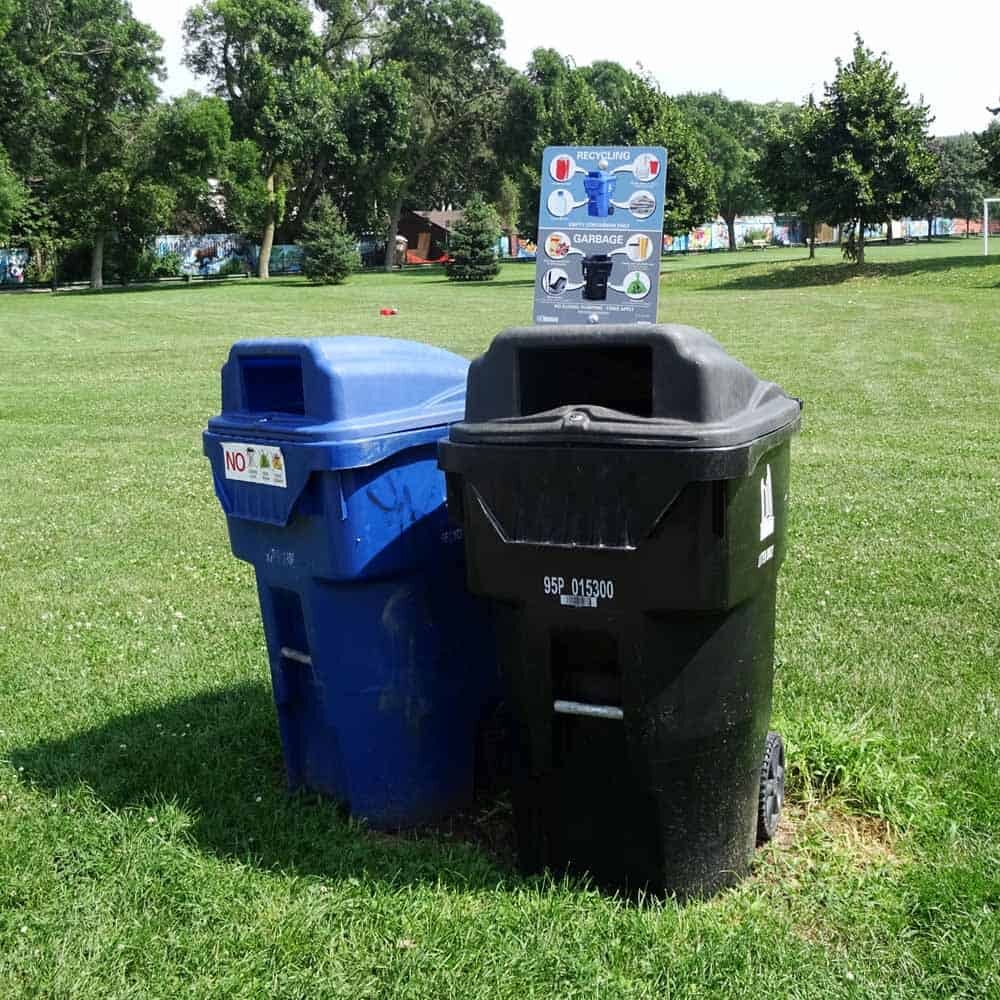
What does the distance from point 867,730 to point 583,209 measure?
5742mm

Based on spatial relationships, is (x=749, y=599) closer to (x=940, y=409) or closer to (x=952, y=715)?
(x=952, y=715)

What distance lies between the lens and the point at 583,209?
8.91 meters

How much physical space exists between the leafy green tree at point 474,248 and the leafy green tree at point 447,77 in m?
15.5

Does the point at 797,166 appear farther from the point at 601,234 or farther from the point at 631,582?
the point at 631,582

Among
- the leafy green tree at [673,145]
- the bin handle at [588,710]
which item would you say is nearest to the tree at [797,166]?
the leafy green tree at [673,145]

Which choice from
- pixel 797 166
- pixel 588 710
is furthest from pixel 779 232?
pixel 588 710

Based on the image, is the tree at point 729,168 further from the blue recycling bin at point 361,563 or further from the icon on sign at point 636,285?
the blue recycling bin at point 361,563

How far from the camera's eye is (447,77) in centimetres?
6525

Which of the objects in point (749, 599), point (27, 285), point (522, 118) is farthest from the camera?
point (522, 118)

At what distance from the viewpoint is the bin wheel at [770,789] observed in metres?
3.36

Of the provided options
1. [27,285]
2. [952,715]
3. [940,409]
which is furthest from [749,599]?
[27,285]

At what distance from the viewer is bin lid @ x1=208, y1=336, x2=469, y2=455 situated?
325 centimetres

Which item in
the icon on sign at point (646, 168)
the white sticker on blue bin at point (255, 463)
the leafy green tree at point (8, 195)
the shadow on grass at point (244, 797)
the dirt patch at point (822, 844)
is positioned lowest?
the dirt patch at point (822, 844)

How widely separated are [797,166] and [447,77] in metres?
34.9
